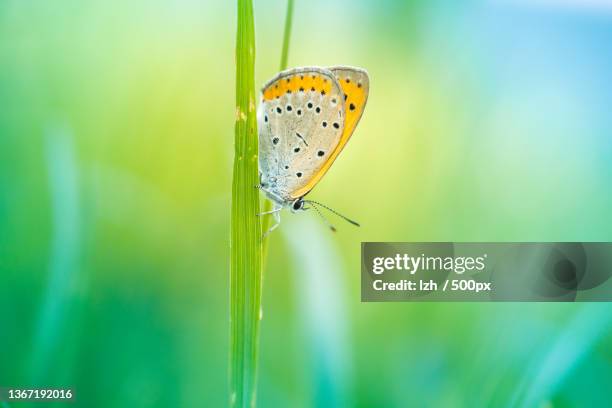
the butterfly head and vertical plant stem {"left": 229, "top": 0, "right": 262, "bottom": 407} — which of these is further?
the butterfly head

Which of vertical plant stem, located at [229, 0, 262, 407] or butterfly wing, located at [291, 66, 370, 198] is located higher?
butterfly wing, located at [291, 66, 370, 198]

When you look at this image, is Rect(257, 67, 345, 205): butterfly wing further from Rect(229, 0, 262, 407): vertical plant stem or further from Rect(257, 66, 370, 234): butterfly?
Rect(229, 0, 262, 407): vertical plant stem

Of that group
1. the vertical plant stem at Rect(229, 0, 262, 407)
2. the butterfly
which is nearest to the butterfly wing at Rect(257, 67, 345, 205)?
the butterfly

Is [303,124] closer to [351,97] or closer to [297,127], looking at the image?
[297,127]

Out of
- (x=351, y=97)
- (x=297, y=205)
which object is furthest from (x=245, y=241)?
(x=351, y=97)

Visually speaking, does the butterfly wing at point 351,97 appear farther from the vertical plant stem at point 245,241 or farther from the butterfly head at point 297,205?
the vertical plant stem at point 245,241

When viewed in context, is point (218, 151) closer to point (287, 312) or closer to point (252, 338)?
point (287, 312)

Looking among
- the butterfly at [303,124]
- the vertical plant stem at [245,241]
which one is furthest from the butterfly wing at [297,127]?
the vertical plant stem at [245,241]
